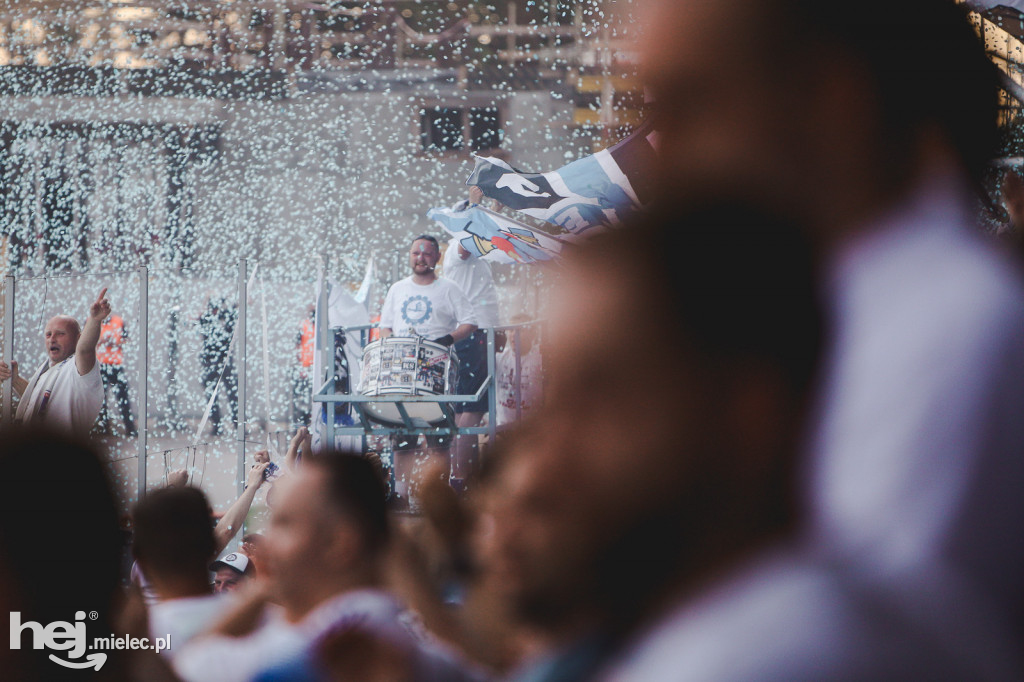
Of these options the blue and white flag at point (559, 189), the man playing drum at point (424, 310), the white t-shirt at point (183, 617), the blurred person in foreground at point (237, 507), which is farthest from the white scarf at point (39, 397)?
the white t-shirt at point (183, 617)

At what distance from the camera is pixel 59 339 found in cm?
502

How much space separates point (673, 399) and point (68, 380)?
491 centimetres

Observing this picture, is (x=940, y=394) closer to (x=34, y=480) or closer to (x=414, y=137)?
(x=34, y=480)

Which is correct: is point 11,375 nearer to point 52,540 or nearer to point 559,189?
point 559,189

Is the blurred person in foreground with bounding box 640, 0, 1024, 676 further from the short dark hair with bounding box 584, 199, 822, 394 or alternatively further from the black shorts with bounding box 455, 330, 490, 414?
the black shorts with bounding box 455, 330, 490, 414

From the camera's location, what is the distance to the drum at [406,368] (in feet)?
14.8

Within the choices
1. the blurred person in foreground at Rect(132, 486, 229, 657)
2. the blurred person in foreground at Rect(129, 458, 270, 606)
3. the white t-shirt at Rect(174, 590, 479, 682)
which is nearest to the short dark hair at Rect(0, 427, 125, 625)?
the white t-shirt at Rect(174, 590, 479, 682)

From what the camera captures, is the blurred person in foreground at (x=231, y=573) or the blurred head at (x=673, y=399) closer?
the blurred head at (x=673, y=399)

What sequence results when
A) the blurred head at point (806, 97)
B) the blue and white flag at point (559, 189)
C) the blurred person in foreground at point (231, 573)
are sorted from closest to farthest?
the blurred head at point (806, 97), the blurred person in foreground at point (231, 573), the blue and white flag at point (559, 189)

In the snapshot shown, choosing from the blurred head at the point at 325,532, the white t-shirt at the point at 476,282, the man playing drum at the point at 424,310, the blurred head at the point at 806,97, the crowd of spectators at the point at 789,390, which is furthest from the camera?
the white t-shirt at the point at 476,282

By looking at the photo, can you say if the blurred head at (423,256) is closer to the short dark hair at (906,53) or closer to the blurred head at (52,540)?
the blurred head at (52,540)

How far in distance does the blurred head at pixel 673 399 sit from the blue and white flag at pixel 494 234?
154 inches

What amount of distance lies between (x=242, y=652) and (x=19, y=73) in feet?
42.0

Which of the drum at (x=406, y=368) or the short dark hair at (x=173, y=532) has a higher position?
the drum at (x=406, y=368)
